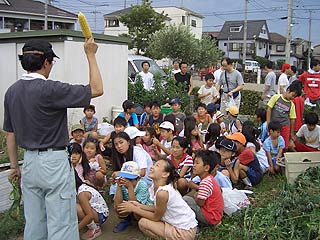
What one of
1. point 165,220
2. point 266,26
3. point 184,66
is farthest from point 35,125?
point 266,26

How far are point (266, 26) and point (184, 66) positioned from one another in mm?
53406

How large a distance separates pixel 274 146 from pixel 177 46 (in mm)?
22779

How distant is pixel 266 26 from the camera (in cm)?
5869

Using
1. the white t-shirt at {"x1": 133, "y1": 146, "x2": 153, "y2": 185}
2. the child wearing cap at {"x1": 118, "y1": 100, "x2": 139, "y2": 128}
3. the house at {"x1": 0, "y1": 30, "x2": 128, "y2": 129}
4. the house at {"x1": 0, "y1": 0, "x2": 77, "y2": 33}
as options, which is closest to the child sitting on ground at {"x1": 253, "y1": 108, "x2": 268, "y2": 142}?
the child wearing cap at {"x1": 118, "y1": 100, "x2": 139, "y2": 128}


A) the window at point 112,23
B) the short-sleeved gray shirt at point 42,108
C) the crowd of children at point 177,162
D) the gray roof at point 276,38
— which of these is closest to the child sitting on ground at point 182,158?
the crowd of children at point 177,162

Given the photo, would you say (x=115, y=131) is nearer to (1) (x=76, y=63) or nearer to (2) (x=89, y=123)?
(2) (x=89, y=123)

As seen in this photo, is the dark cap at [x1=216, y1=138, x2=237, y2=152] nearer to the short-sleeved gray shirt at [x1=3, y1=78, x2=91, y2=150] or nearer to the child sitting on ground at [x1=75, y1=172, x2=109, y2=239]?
the child sitting on ground at [x1=75, y1=172, x2=109, y2=239]

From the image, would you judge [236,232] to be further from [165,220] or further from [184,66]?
[184,66]

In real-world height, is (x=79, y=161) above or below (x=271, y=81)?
below

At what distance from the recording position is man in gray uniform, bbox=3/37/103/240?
256 cm

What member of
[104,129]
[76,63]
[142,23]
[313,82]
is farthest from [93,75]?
[142,23]

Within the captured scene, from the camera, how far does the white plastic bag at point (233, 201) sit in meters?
4.17

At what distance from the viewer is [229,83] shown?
764 cm

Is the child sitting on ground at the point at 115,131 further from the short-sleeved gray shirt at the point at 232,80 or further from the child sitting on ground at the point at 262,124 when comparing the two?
the short-sleeved gray shirt at the point at 232,80
